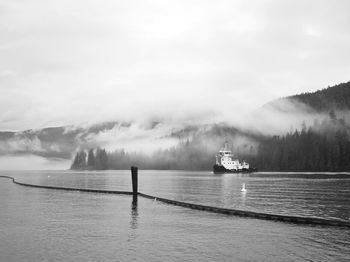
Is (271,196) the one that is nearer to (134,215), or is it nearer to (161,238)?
(134,215)

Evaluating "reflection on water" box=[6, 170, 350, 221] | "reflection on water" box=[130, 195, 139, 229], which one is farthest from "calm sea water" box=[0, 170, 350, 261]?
"reflection on water" box=[6, 170, 350, 221]

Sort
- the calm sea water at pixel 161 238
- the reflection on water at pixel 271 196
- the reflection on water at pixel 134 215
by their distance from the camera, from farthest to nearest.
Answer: the reflection on water at pixel 271 196 → the reflection on water at pixel 134 215 → the calm sea water at pixel 161 238

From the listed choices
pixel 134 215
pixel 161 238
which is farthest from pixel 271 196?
pixel 161 238

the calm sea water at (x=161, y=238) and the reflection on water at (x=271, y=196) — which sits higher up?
the calm sea water at (x=161, y=238)

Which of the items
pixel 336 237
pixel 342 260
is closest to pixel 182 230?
pixel 336 237

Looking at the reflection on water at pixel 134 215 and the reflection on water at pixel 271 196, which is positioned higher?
the reflection on water at pixel 134 215

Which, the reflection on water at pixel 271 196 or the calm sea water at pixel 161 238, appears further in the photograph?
the reflection on water at pixel 271 196

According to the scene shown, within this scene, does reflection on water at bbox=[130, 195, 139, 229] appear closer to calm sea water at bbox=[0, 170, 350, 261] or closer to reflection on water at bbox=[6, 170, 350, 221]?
calm sea water at bbox=[0, 170, 350, 261]

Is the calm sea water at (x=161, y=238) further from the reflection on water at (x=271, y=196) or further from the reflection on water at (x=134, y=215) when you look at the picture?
the reflection on water at (x=271, y=196)

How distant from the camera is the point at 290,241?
2520 centimetres

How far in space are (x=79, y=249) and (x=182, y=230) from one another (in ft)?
28.7

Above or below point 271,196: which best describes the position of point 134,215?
above

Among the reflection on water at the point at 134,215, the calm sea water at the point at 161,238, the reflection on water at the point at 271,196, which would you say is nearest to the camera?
the calm sea water at the point at 161,238

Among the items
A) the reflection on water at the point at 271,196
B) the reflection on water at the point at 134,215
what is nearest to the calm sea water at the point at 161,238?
the reflection on water at the point at 134,215
